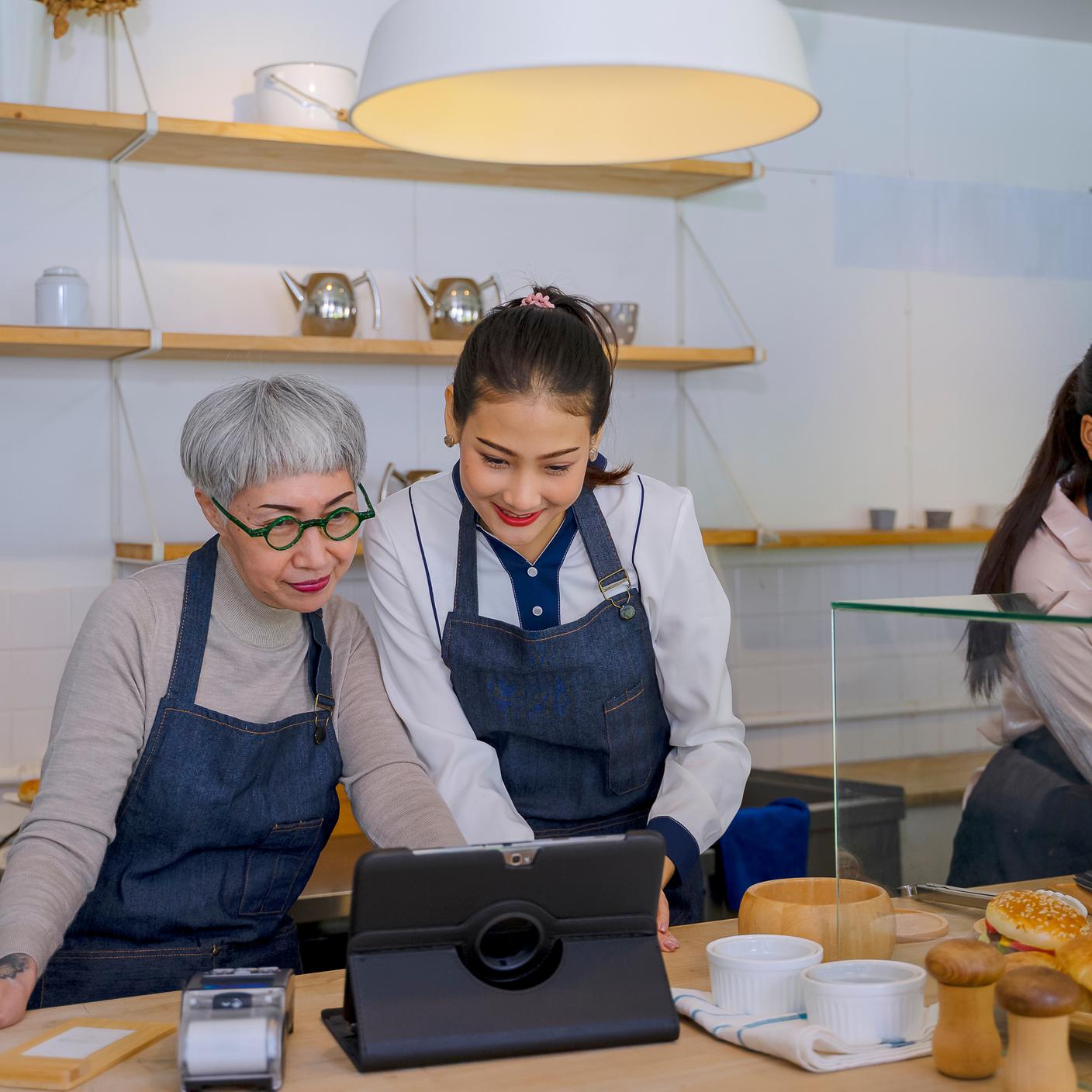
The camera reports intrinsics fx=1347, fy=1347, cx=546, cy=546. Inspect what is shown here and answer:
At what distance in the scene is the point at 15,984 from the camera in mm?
1238

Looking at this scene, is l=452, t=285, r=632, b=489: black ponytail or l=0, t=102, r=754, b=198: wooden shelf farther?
l=0, t=102, r=754, b=198: wooden shelf

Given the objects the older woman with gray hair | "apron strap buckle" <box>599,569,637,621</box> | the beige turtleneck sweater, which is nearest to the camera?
the beige turtleneck sweater

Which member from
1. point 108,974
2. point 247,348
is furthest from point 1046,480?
point 247,348

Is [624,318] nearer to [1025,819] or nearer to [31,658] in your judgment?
[31,658]

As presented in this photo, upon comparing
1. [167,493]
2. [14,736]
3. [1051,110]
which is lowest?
[14,736]

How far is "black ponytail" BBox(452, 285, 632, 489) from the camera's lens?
5.32 ft

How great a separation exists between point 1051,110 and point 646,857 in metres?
3.64

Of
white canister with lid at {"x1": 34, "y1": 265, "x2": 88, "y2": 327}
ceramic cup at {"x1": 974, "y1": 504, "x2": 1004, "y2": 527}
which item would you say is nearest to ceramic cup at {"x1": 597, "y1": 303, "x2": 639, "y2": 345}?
white canister with lid at {"x1": 34, "y1": 265, "x2": 88, "y2": 327}

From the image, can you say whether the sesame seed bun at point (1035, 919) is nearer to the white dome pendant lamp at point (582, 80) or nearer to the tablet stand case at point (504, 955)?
the tablet stand case at point (504, 955)

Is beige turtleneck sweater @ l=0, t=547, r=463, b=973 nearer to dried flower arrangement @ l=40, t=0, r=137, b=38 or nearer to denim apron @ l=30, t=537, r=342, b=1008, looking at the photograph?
denim apron @ l=30, t=537, r=342, b=1008

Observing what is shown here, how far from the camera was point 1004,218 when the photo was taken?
4.04m

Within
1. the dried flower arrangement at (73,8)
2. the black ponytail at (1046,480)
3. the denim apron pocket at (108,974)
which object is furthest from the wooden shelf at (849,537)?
the denim apron pocket at (108,974)

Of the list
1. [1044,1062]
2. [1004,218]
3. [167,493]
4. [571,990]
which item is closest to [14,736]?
[167,493]

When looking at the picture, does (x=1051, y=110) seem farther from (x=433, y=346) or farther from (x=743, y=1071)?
(x=743, y=1071)
